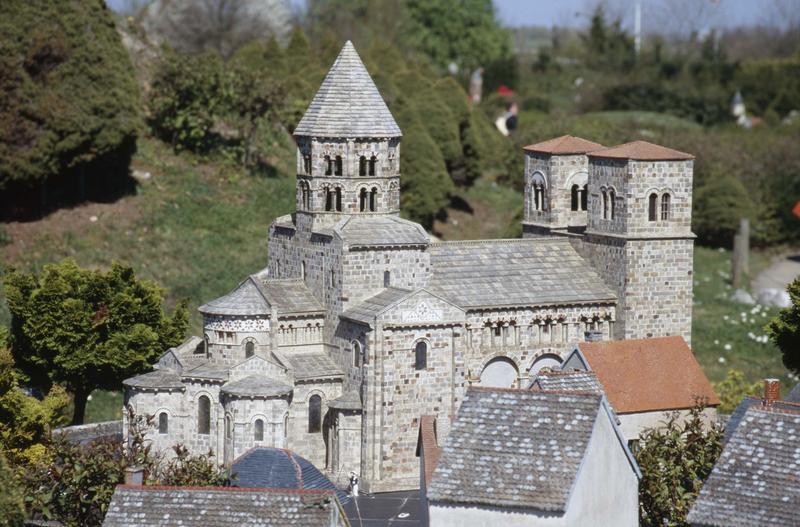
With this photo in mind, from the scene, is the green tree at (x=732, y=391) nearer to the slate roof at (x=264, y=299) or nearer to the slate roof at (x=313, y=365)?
the slate roof at (x=313, y=365)

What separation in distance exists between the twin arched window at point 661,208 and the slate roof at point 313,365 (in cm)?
1182

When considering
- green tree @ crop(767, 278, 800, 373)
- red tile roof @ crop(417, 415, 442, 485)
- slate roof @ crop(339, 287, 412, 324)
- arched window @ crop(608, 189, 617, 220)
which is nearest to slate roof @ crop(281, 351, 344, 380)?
slate roof @ crop(339, 287, 412, 324)

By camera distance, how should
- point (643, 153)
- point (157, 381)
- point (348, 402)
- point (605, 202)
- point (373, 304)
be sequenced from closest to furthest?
point (348, 402)
point (157, 381)
point (373, 304)
point (643, 153)
point (605, 202)

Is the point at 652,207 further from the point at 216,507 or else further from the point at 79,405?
the point at 216,507

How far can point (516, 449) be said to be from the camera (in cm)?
3322

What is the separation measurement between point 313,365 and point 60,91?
21.0 m

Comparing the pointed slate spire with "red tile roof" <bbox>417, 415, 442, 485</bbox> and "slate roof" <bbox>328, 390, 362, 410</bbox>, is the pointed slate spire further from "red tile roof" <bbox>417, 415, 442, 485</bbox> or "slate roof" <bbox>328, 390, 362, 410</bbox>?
"red tile roof" <bbox>417, 415, 442, 485</bbox>

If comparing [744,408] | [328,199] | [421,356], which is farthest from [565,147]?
[744,408]

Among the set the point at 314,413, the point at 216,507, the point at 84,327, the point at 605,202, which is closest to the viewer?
the point at 216,507

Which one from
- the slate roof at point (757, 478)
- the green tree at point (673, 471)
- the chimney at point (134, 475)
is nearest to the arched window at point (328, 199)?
the green tree at point (673, 471)

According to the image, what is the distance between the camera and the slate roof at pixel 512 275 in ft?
168

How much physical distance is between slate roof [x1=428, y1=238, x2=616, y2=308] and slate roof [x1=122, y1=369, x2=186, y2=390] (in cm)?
852

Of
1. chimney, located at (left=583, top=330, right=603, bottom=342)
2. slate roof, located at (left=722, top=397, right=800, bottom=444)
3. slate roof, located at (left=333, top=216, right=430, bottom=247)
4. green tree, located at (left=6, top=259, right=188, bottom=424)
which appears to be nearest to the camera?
slate roof, located at (left=722, top=397, right=800, bottom=444)

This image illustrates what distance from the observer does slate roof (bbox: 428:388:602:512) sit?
32562mm
